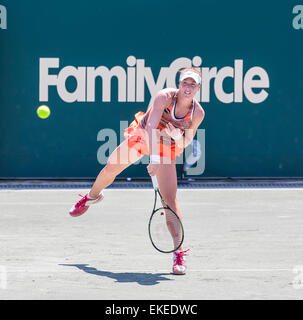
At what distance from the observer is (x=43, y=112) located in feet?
38.5

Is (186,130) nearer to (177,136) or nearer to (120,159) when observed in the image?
(177,136)

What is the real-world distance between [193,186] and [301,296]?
6.61 meters

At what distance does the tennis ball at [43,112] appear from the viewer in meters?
11.7

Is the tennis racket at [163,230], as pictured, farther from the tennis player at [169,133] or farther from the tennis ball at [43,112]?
the tennis ball at [43,112]

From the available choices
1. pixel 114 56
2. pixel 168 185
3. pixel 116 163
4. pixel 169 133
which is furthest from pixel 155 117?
pixel 114 56

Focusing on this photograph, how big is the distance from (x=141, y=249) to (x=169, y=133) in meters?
1.29

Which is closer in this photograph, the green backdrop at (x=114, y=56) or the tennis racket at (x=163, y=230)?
the tennis racket at (x=163, y=230)

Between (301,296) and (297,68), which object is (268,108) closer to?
(297,68)

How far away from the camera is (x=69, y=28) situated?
1170cm

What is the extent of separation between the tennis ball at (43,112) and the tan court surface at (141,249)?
5.21 ft

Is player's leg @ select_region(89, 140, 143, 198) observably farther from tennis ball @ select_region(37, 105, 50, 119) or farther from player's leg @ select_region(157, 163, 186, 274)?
tennis ball @ select_region(37, 105, 50, 119)

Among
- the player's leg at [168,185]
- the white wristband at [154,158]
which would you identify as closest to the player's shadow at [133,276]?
the player's leg at [168,185]

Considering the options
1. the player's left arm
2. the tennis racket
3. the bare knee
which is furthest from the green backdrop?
the tennis racket

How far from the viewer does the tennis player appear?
226 inches
